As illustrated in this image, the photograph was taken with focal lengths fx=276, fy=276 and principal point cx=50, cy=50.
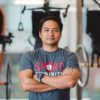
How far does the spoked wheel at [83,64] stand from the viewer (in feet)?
11.0

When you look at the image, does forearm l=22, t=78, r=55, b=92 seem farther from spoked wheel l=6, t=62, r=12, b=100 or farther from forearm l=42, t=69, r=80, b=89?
spoked wheel l=6, t=62, r=12, b=100

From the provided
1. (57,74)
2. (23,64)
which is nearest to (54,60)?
(57,74)

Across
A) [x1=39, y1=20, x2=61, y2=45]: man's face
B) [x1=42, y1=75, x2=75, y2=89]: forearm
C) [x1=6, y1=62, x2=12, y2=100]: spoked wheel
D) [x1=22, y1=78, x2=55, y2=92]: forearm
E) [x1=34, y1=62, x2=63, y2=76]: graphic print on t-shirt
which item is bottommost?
[x1=6, y1=62, x2=12, y2=100]: spoked wheel

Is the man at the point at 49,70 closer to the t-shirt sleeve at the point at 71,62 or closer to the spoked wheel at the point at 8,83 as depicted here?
the t-shirt sleeve at the point at 71,62

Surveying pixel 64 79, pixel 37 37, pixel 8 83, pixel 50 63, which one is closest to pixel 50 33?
pixel 50 63

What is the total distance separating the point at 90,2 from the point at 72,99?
123 centimetres

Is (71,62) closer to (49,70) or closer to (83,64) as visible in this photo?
(49,70)

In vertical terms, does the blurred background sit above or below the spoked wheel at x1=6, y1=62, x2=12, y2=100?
above

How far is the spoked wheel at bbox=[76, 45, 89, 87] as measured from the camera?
3.35 m

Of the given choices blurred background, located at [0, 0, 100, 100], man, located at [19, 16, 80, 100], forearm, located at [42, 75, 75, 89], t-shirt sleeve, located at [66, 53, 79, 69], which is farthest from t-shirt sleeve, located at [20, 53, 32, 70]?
blurred background, located at [0, 0, 100, 100]

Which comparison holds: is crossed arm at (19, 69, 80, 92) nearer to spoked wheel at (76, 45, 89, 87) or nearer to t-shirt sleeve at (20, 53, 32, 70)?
t-shirt sleeve at (20, 53, 32, 70)

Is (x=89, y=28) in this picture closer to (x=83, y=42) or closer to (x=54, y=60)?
(x=83, y=42)

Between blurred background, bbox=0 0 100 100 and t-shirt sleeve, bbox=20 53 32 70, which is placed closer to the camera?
t-shirt sleeve, bbox=20 53 32 70

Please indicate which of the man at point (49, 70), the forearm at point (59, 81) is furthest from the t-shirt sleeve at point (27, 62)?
the forearm at point (59, 81)
